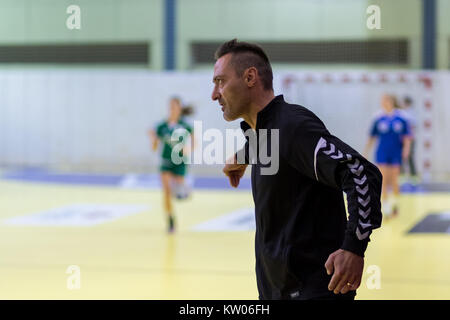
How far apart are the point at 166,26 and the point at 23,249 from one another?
14.2m

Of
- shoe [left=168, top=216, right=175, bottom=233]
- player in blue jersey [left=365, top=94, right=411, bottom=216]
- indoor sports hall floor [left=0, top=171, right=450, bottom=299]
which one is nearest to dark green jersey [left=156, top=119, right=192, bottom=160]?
shoe [left=168, top=216, right=175, bottom=233]

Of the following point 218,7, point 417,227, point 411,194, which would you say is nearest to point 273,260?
point 417,227

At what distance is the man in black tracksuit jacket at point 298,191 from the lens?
2.88 meters

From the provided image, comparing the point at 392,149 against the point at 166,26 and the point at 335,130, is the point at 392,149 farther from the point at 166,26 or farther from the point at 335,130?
the point at 166,26

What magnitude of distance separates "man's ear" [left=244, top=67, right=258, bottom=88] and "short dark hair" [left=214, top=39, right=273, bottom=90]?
0.02 m

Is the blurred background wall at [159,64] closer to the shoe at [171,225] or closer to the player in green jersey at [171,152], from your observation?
the player in green jersey at [171,152]

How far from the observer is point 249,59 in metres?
3.34

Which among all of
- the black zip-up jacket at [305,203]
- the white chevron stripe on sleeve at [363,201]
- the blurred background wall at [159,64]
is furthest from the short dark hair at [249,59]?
the blurred background wall at [159,64]

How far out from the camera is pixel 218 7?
22.8 meters

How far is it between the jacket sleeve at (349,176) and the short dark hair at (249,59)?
0.46 metres

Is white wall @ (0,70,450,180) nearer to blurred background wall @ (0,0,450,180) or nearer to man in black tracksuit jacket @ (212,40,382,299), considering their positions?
blurred background wall @ (0,0,450,180)

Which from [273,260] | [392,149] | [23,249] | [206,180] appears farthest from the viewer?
[206,180]

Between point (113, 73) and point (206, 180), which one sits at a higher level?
point (113, 73)

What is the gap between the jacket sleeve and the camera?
2867mm
